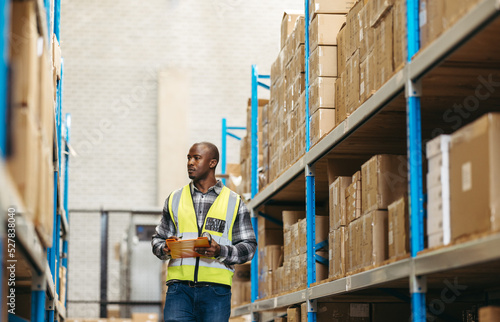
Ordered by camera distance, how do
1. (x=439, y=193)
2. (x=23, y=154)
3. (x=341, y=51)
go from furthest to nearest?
(x=341, y=51) → (x=439, y=193) → (x=23, y=154)

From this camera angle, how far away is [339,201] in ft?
17.5

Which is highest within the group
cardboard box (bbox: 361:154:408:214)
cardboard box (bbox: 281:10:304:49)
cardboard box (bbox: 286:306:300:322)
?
cardboard box (bbox: 281:10:304:49)

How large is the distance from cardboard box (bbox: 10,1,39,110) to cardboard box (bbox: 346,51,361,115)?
2601mm

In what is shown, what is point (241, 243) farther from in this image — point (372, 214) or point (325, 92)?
point (325, 92)

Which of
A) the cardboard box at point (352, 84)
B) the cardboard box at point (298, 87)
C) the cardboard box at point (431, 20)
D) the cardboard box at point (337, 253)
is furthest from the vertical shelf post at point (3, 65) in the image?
the cardboard box at point (298, 87)

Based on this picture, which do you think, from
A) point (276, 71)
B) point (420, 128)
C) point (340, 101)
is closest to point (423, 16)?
point (420, 128)

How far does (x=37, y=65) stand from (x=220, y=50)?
42.3ft


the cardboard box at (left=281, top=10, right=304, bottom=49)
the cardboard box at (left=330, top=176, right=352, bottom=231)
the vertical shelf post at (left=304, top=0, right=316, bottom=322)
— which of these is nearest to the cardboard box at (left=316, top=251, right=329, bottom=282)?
the vertical shelf post at (left=304, top=0, right=316, bottom=322)

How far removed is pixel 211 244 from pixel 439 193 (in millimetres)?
1778

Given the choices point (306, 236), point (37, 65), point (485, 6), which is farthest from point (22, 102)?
point (306, 236)

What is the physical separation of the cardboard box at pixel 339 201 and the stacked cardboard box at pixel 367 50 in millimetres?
427

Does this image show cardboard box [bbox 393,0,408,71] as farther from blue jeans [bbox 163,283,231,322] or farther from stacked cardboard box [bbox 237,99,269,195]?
stacked cardboard box [bbox 237,99,269,195]

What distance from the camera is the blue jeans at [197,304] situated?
5141mm

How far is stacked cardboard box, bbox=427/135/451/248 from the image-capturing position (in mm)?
3623
